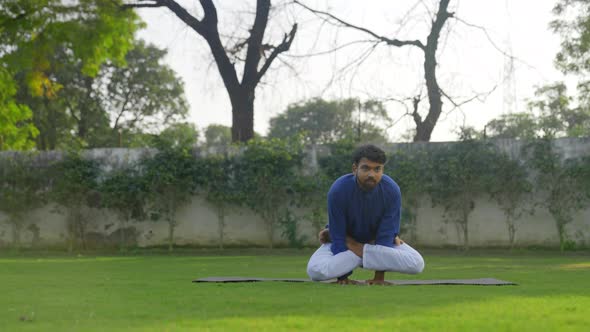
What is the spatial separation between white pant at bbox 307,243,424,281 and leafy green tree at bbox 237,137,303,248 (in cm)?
1062

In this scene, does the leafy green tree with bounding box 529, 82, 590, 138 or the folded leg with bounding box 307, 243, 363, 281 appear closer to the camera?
the folded leg with bounding box 307, 243, 363, 281

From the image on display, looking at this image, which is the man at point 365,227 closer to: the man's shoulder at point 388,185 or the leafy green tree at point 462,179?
the man's shoulder at point 388,185

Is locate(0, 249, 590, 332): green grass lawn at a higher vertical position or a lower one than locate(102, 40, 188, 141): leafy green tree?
lower

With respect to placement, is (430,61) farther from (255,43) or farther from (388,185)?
(388,185)

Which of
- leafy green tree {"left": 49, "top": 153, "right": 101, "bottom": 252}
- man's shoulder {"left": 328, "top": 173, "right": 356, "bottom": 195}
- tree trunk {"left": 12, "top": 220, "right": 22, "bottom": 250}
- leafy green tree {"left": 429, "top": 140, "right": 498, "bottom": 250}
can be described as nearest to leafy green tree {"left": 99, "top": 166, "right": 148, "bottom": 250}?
leafy green tree {"left": 49, "top": 153, "right": 101, "bottom": 252}

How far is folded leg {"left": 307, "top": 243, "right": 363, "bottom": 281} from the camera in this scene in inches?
325

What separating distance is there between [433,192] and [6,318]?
47.5ft

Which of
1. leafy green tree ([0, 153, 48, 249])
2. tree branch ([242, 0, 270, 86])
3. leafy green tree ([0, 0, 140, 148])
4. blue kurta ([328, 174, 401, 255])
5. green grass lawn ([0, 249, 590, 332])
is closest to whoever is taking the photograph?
green grass lawn ([0, 249, 590, 332])

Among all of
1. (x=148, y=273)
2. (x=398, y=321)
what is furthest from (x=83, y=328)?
(x=148, y=273)

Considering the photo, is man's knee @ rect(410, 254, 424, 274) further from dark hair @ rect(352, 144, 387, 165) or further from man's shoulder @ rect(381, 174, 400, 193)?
dark hair @ rect(352, 144, 387, 165)

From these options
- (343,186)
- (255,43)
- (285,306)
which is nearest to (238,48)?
(255,43)

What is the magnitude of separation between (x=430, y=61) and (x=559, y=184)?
5.17 m

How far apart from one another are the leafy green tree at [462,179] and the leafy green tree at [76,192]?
7.86 m

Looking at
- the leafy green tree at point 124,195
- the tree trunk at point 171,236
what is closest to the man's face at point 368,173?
the tree trunk at point 171,236
